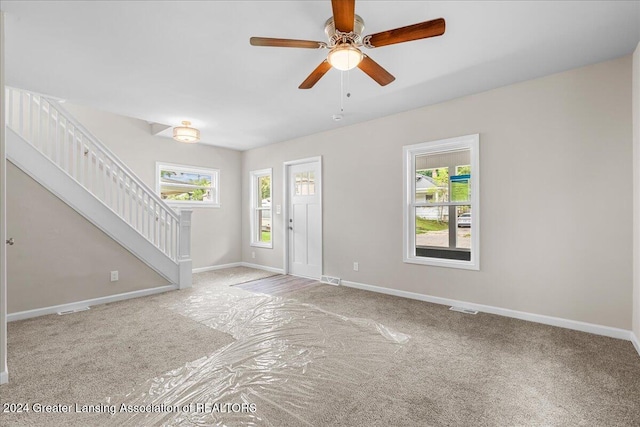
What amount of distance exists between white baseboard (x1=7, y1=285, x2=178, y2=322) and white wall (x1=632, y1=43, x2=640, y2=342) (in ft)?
17.7

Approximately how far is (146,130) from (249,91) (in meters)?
2.93

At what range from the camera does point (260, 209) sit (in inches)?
256

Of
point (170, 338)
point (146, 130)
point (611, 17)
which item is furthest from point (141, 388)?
point (146, 130)

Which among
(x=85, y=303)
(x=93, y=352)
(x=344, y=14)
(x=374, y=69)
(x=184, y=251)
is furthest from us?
(x=184, y=251)

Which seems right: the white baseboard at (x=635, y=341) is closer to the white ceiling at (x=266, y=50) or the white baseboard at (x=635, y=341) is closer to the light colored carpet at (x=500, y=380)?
the light colored carpet at (x=500, y=380)

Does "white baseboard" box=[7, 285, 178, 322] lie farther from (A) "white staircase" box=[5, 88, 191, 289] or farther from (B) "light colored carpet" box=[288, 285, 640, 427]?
(B) "light colored carpet" box=[288, 285, 640, 427]

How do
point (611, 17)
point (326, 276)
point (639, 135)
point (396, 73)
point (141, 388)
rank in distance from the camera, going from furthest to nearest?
point (326, 276)
point (396, 73)
point (639, 135)
point (611, 17)
point (141, 388)

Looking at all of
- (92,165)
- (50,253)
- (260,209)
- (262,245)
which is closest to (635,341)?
(262,245)

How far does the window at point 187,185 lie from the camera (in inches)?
220

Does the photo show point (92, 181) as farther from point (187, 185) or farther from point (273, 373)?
point (273, 373)

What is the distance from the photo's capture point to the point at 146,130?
5305 mm

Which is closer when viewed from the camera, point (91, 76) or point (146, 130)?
point (91, 76)

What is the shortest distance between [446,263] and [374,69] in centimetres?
257

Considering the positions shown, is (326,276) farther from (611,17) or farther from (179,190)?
(611,17)
